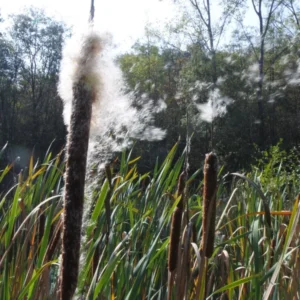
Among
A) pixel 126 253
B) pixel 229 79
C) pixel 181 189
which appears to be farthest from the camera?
pixel 229 79

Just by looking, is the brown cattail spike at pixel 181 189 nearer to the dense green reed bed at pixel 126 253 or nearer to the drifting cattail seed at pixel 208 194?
the dense green reed bed at pixel 126 253

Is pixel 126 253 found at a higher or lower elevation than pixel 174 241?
lower

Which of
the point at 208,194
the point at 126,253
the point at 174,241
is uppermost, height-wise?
the point at 208,194

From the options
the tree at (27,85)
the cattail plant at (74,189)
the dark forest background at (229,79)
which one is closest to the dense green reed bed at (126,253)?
the cattail plant at (74,189)

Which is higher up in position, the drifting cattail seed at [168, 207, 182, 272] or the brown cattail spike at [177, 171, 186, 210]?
the brown cattail spike at [177, 171, 186, 210]

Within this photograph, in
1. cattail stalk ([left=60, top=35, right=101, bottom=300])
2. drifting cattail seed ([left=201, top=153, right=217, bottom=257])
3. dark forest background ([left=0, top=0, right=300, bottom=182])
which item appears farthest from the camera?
dark forest background ([left=0, top=0, right=300, bottom=182])

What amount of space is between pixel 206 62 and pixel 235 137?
7.65ft

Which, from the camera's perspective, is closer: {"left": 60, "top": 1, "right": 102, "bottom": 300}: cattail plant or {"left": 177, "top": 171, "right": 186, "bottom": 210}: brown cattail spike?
{"left": 60, "top": 1, "right": 102, "bottom": 300}: cattail plant

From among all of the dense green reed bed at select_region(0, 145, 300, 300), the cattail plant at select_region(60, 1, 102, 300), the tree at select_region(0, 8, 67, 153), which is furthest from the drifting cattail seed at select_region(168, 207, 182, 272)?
the tree at select_region(0, 8, 67, 153)

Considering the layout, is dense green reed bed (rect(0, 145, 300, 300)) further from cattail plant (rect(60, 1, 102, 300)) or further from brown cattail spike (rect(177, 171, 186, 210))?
cattail plant (rect(60, 1, 102, 300))

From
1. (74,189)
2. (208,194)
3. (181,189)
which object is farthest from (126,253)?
(74,189)

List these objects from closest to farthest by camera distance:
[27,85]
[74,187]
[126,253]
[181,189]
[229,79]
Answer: [74,187] < [181,189] < [126,253] < [229,79] < [27,85]

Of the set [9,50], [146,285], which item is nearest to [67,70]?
[146,285]

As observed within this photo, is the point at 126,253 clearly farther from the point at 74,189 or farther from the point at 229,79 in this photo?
the point at 229,79
